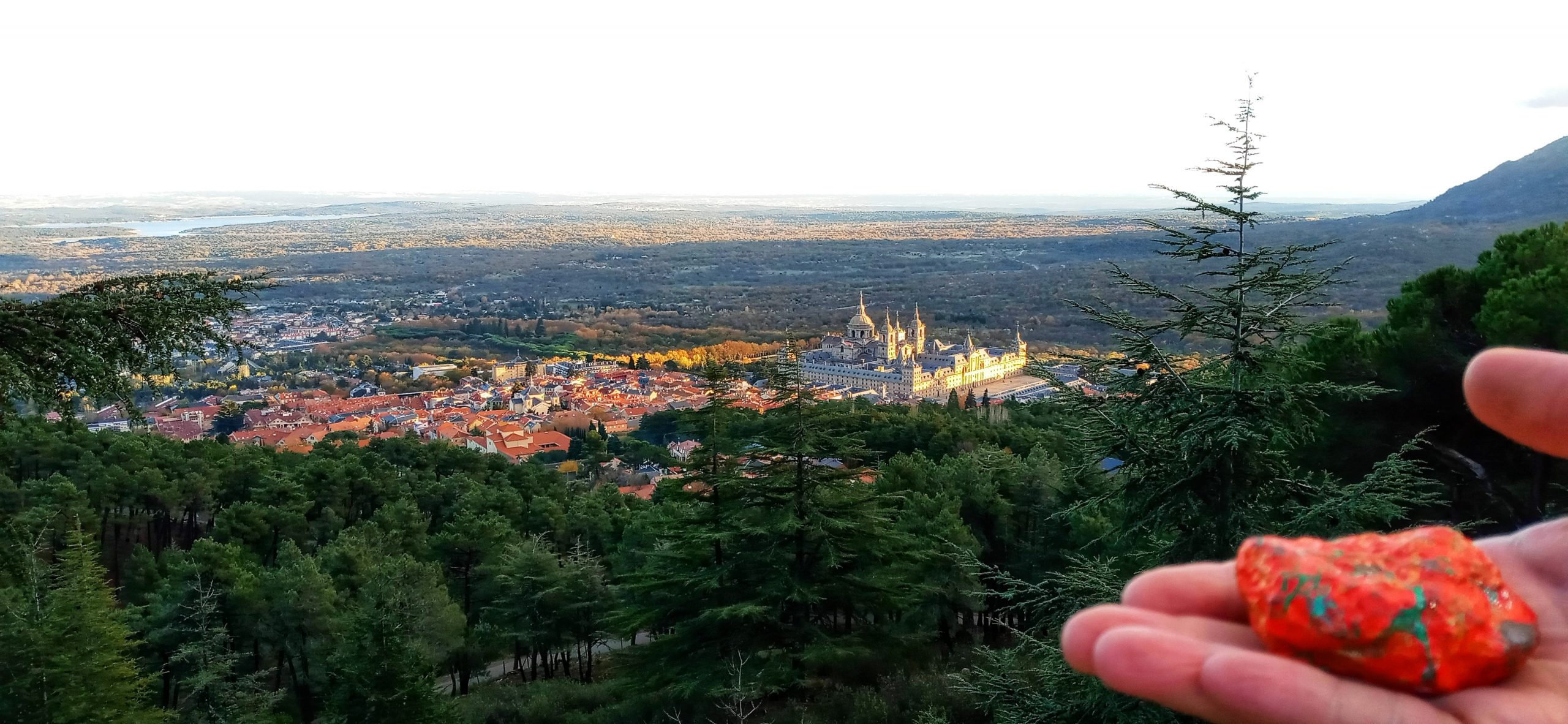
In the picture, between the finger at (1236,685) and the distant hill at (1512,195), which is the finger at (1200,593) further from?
the distant hill at (1512,195)

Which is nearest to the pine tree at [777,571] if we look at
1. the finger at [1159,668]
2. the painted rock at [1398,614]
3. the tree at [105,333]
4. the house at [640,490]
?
the tree at [105,333]

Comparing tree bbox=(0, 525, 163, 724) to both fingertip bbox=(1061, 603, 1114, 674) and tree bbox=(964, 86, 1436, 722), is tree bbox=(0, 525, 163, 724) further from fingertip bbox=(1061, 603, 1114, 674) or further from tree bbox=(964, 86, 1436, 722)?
fingertip bbox=(1061, 603, 1114, 674)

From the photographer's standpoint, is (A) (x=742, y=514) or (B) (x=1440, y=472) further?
(A) (x=742, y=514)

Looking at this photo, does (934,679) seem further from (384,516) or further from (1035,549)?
(384,516)

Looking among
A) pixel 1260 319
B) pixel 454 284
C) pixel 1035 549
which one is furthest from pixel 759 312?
pixel 1260 319

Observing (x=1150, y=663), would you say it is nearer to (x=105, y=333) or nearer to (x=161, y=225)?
(x=105, y=333)

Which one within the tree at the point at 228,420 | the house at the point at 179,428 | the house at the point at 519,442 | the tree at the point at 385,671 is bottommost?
the house at the point at 519,442
